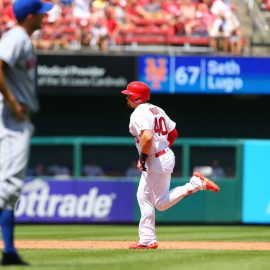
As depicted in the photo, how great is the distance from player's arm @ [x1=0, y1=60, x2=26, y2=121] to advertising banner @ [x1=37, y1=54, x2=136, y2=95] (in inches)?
537

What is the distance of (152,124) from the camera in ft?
28.1

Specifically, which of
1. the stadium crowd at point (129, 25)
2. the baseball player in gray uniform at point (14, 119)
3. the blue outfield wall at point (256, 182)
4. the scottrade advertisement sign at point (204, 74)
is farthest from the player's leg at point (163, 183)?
the stadium crowd at point (129, 25)

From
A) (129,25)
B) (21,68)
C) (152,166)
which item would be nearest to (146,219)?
(152,166)

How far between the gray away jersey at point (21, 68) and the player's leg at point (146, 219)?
8.78 ft

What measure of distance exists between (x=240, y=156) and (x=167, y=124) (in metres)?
8.80

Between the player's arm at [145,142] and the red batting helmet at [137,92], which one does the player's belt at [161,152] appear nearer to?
the player's arm at [145,142]

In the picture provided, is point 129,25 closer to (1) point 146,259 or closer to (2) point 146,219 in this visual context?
(2) point 146,219

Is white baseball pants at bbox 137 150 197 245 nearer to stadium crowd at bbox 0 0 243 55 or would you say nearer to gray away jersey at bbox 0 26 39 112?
gray away jersey at bbox 0 26 39 112

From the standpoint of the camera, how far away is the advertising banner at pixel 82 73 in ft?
64.9

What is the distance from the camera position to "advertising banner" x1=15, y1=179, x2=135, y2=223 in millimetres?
16828

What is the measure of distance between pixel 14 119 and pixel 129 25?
1432cm

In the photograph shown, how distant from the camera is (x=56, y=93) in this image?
20.2 metres

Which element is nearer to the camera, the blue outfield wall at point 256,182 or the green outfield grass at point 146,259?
the green outfield grass at point 146,259

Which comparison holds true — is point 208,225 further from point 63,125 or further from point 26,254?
point 26,254
